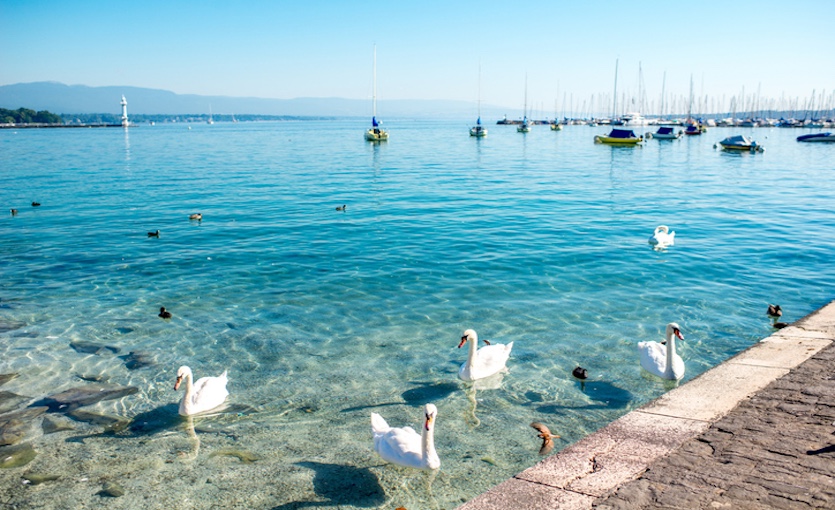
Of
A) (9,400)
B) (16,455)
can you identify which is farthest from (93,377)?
(16,455)

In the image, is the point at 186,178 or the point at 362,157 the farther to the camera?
the point at 362,157

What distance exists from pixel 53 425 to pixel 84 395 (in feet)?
3.25

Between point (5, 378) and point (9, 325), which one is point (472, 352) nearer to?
point (5, 378)

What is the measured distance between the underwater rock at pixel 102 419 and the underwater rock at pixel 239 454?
5.82 ft

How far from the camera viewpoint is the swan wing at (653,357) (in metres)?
10.7

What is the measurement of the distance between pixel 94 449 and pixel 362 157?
55797mm

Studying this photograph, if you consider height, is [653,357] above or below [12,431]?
above

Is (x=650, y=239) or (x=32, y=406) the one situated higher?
(x=650, y=239)

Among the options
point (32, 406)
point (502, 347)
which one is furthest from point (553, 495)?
point (32, 406)

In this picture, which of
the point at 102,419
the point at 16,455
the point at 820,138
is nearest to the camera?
the point at 16,455

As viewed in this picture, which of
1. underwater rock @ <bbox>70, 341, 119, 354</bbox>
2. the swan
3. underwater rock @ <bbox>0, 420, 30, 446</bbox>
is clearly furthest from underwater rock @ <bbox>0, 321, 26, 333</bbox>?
the swan

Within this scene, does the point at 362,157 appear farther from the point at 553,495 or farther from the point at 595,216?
the point at 553,495

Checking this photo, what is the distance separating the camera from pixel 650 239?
846 inches

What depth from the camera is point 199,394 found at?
380 inches
